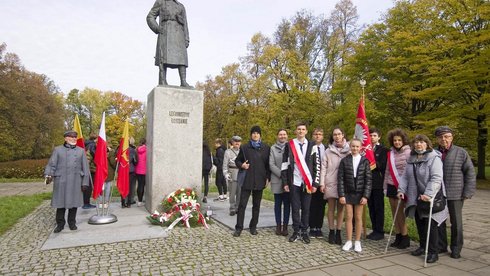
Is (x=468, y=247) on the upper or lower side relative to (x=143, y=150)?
lower

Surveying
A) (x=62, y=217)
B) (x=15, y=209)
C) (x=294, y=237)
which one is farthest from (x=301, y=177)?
(x=15, y=209)

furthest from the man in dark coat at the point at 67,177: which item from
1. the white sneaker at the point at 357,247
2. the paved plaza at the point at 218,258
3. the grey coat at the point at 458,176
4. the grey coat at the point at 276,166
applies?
the grey coat at the point at 458,176

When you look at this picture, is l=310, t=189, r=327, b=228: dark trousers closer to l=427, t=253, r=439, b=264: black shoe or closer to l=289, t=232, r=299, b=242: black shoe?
l=289, t=232, r=299, b=242: black shoe

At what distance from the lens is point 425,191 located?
4.85 metres

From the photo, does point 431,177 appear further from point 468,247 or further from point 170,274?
point 170,274

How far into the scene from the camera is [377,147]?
6195 millimetres

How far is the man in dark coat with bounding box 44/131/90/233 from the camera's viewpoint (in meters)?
6.07

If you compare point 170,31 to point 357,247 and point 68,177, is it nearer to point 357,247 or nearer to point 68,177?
point 68,177

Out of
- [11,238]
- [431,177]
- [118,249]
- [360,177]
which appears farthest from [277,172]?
[11,238]

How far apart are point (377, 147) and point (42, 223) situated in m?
6.97

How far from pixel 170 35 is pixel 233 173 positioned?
365 centimetres

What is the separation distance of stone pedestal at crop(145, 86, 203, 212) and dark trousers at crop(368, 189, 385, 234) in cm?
372

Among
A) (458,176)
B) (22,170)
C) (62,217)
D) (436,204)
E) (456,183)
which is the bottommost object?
(62,217)

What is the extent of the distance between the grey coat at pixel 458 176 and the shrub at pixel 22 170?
2067 centimetres
